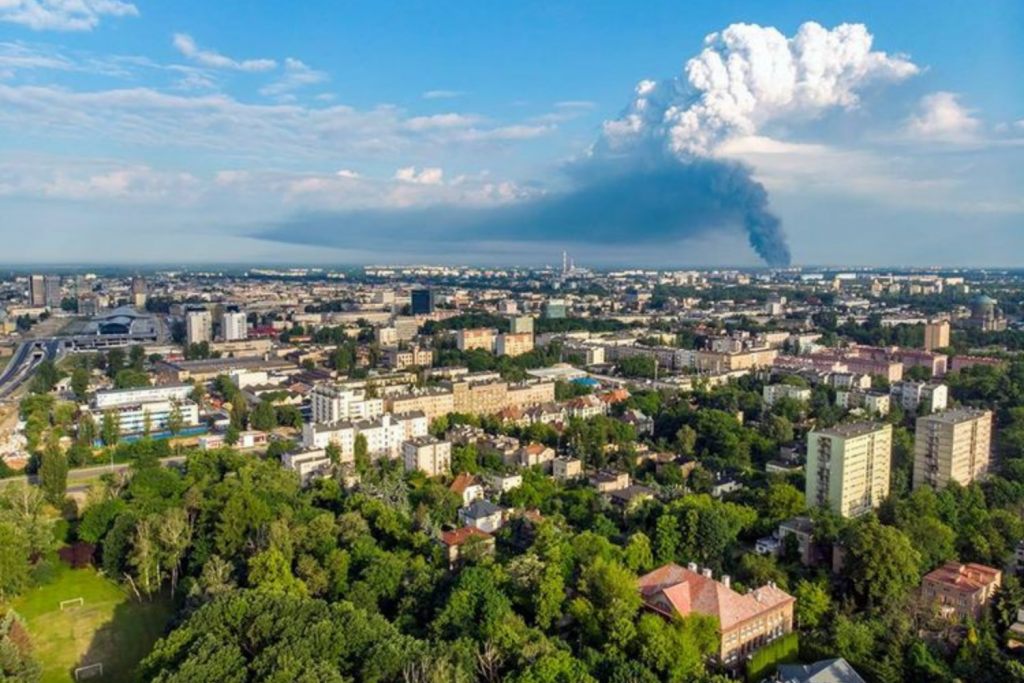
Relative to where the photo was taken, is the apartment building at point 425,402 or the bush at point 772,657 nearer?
the bush at point 772,657

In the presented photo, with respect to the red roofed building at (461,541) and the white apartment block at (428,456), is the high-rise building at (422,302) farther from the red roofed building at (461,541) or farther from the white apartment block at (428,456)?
the red roofed building at (461,541)

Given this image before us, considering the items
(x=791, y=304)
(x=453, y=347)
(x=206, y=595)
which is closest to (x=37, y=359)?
(x=453, y=347)

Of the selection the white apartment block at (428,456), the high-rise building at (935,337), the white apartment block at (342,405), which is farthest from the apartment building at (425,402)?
the high-rise building at (935,337)

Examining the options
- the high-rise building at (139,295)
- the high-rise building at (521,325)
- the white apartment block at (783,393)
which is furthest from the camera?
the high-rise building at (139,295)

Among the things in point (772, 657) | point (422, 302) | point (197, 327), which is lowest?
point (772, 657)

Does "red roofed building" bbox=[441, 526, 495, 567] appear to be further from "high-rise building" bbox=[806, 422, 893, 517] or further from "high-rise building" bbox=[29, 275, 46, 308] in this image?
"high-rise building" bbox=[29, 275, 46, 308]

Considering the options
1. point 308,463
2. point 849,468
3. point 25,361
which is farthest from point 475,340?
point 849,468

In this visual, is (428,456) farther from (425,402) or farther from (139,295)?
(139,295)
